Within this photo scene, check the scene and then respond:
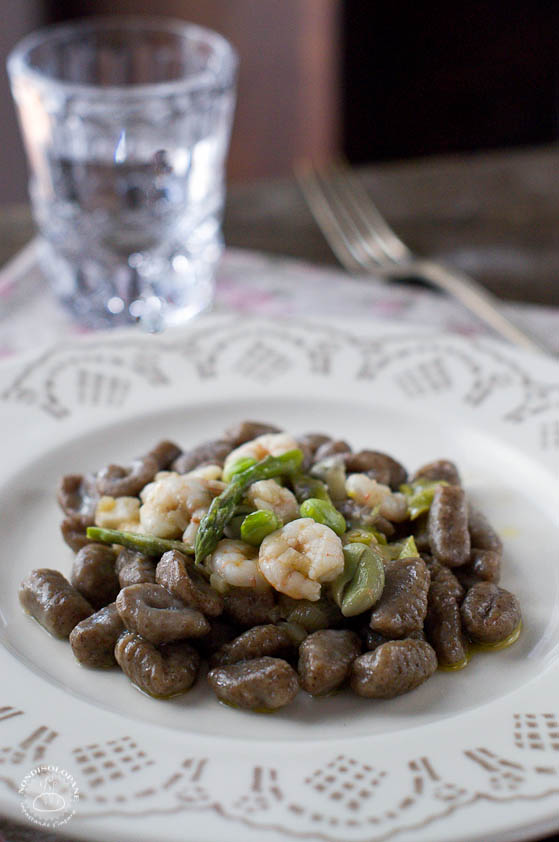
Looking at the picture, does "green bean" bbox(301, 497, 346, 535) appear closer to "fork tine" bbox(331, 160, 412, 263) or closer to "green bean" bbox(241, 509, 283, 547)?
"green bean" bbox(241, 509, 283, 547)

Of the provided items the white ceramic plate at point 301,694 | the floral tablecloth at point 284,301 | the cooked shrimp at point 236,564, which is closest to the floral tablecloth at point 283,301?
the floral tablecloth at point 284,301

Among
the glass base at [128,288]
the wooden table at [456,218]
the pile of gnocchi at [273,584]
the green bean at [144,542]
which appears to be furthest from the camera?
the wooden table at [456,218]

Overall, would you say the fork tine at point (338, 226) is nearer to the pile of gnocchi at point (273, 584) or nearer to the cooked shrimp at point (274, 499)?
the pile of gnocchi at point (273, 584)

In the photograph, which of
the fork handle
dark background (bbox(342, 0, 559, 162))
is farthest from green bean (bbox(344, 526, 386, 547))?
dark background (bbox(342, 0, 559, 162))

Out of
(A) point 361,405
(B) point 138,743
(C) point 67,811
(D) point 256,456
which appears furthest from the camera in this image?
(A) point 361,405

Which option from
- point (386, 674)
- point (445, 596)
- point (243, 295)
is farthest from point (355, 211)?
point (386, 674)

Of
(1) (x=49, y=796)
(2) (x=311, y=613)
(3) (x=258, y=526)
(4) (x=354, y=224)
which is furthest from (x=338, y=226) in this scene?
(1) (x=49, y=796)

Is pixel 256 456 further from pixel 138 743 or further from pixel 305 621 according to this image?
pixel 138 743
